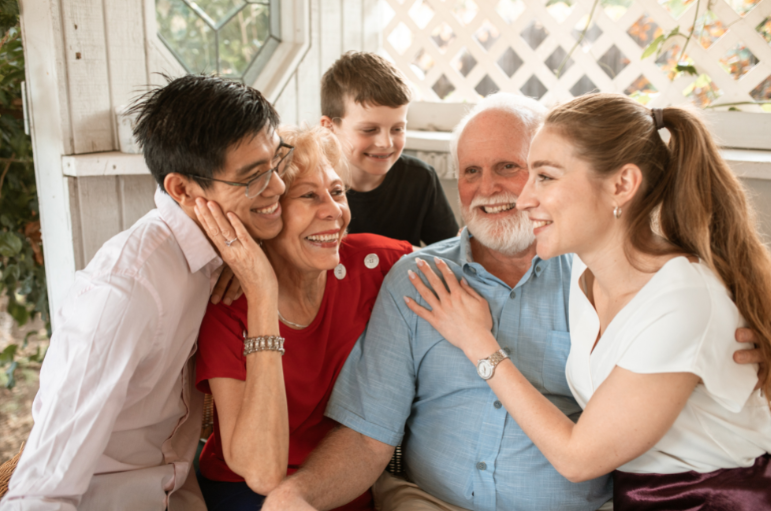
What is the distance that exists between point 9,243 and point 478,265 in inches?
70.0

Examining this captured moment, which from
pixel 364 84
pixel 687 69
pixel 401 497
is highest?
pixel 687 69

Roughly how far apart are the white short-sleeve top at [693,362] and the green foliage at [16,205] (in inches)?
85.2

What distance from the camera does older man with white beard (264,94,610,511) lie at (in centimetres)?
151

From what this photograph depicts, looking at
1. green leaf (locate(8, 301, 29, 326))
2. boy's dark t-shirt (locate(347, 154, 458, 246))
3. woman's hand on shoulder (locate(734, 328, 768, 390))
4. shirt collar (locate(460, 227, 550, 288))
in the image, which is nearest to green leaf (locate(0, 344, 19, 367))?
green leaf (locate(8, 301, 29, 326))

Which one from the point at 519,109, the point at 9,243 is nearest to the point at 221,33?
the point at 9,243

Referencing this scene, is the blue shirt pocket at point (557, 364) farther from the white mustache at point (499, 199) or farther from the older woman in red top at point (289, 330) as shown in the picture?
the older woman in red top at point (289, 330)

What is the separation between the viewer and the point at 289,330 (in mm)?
1611

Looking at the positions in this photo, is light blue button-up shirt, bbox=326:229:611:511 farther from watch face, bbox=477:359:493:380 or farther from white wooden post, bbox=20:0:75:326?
white wooden post, bbox=20:0:75:326

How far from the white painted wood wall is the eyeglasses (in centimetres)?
53

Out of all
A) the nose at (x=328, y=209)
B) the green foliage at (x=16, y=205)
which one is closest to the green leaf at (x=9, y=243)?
the green foliage at (x=16, y=205)

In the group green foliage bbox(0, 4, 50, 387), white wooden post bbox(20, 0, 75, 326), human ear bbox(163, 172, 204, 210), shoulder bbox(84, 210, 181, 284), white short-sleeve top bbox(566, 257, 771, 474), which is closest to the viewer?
white short-sleeve top bbox(566, 257, 771, 474)

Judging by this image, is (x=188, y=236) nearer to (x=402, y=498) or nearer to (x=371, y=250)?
(x=371, y=250)

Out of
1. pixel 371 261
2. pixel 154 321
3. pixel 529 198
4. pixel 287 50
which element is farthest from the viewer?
pixel 287 50

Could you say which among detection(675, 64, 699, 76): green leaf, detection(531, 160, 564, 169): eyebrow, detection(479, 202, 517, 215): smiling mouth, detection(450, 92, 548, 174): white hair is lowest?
detection(479, 202, 517, 215): smiling mouth
